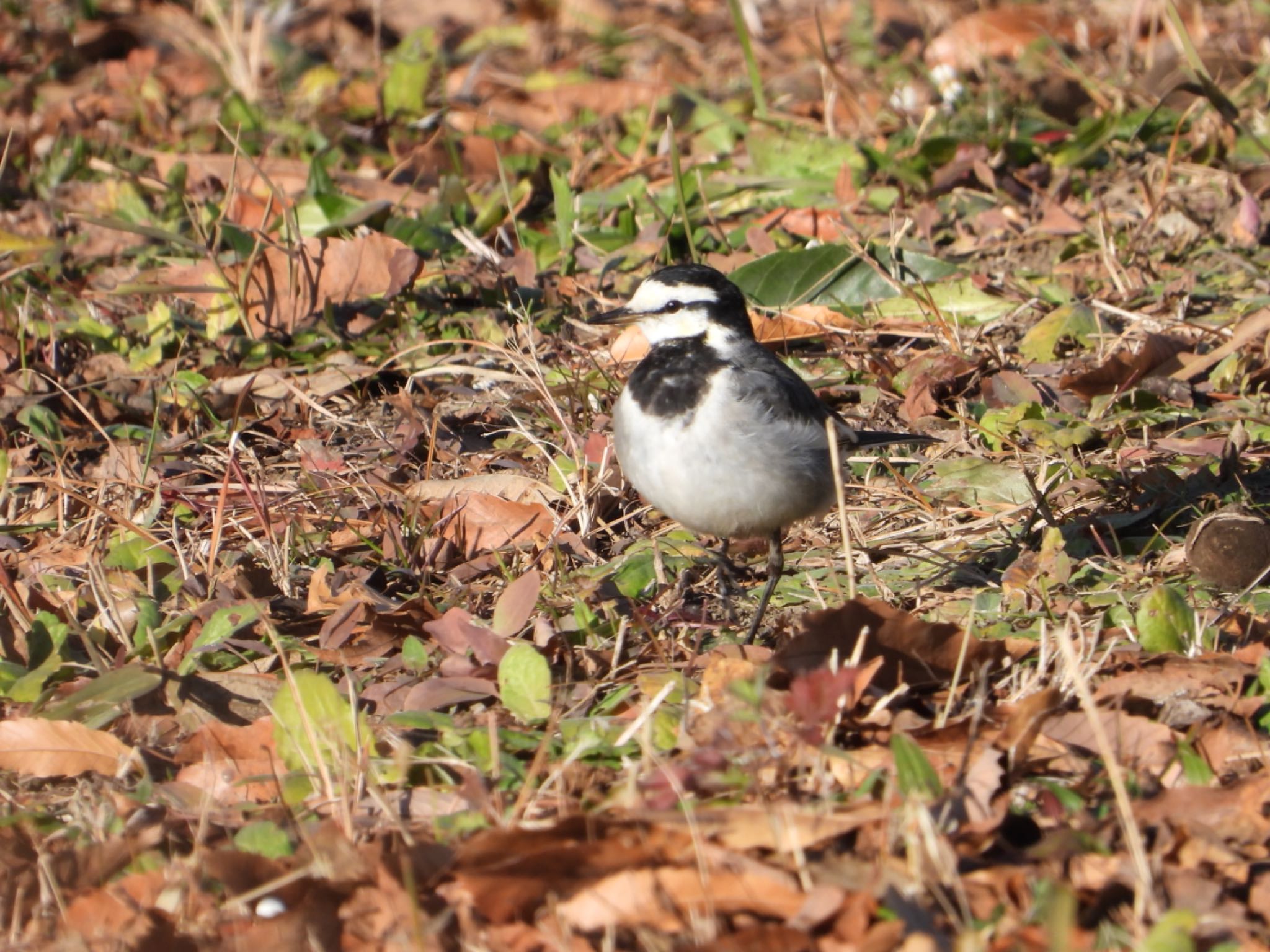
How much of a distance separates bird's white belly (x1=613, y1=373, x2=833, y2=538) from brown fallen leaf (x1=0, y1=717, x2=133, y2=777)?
1.77 m

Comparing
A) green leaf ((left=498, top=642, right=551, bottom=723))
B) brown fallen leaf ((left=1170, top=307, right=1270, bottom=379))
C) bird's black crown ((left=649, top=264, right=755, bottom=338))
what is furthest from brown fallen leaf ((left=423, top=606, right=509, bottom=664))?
brown fallen leaf ((left=1170, top=307, right=1270, bottom=379))

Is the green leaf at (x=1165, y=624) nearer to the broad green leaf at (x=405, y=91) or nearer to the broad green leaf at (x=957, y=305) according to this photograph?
the broad green leaf at (x=957, y=305)

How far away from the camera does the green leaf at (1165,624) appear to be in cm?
393

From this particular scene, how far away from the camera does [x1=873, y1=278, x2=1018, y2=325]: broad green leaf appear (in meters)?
6.49

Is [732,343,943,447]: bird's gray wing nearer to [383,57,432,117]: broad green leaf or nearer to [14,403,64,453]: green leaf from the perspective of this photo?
[14,403,64,453]: green leaf

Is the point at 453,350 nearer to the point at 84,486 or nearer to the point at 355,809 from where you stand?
the point at 84,486

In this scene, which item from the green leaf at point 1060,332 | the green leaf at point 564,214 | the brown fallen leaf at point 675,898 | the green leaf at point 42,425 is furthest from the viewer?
the green leaf at point 564,214

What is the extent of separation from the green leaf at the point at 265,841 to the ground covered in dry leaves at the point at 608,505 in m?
0.02

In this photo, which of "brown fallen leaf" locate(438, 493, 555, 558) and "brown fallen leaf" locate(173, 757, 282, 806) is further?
"brown fallen leaf" locate(438, 493, 555, 558)

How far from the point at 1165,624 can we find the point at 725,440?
55.9 inches

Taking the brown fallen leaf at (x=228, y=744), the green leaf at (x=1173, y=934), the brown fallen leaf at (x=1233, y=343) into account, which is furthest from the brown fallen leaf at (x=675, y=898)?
the brown fallen leaf at (x=1233, y=343)

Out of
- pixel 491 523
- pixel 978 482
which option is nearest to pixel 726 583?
pixel 491 523

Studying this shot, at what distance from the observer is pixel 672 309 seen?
5168mm

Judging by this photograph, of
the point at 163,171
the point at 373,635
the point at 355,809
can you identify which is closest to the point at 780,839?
the point at 355,809
